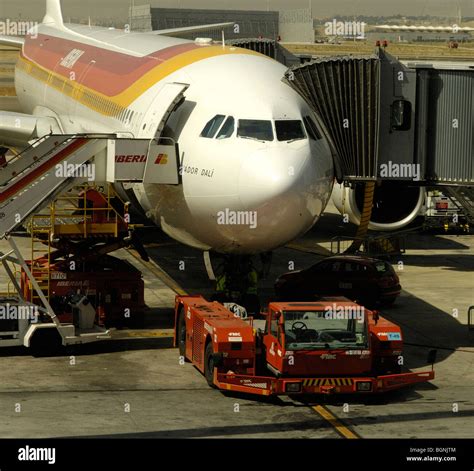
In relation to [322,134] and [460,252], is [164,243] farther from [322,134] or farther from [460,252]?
[322,134]

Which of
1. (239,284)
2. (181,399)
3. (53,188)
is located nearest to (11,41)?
(53,188)

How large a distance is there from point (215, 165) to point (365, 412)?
6422mm

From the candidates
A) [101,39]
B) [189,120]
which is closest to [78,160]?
[189,120]

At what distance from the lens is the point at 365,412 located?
71.2 feet

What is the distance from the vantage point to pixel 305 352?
2212 cm

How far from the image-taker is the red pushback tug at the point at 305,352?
22031mm

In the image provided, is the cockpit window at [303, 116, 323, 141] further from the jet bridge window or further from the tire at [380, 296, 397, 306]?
the tire at [380, 296, 397, 306]

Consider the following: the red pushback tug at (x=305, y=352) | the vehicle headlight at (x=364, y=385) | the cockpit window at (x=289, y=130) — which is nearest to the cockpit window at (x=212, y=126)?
the cockpit window at (x=289, y=130)

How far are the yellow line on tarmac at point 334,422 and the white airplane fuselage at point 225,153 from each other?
4.40m

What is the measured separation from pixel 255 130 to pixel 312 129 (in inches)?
54.9

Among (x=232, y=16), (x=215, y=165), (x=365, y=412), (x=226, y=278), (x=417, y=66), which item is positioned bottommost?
(x=365, y=412)

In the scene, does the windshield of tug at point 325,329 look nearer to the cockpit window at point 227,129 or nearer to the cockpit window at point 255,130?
the cockpit window at point 255,130

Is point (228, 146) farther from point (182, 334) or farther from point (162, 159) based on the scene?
point (182, 334)

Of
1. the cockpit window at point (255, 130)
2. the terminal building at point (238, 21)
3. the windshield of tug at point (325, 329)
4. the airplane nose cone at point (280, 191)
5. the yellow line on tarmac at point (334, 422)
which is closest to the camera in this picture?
the yellow line on tarmac at point (334, 422)
